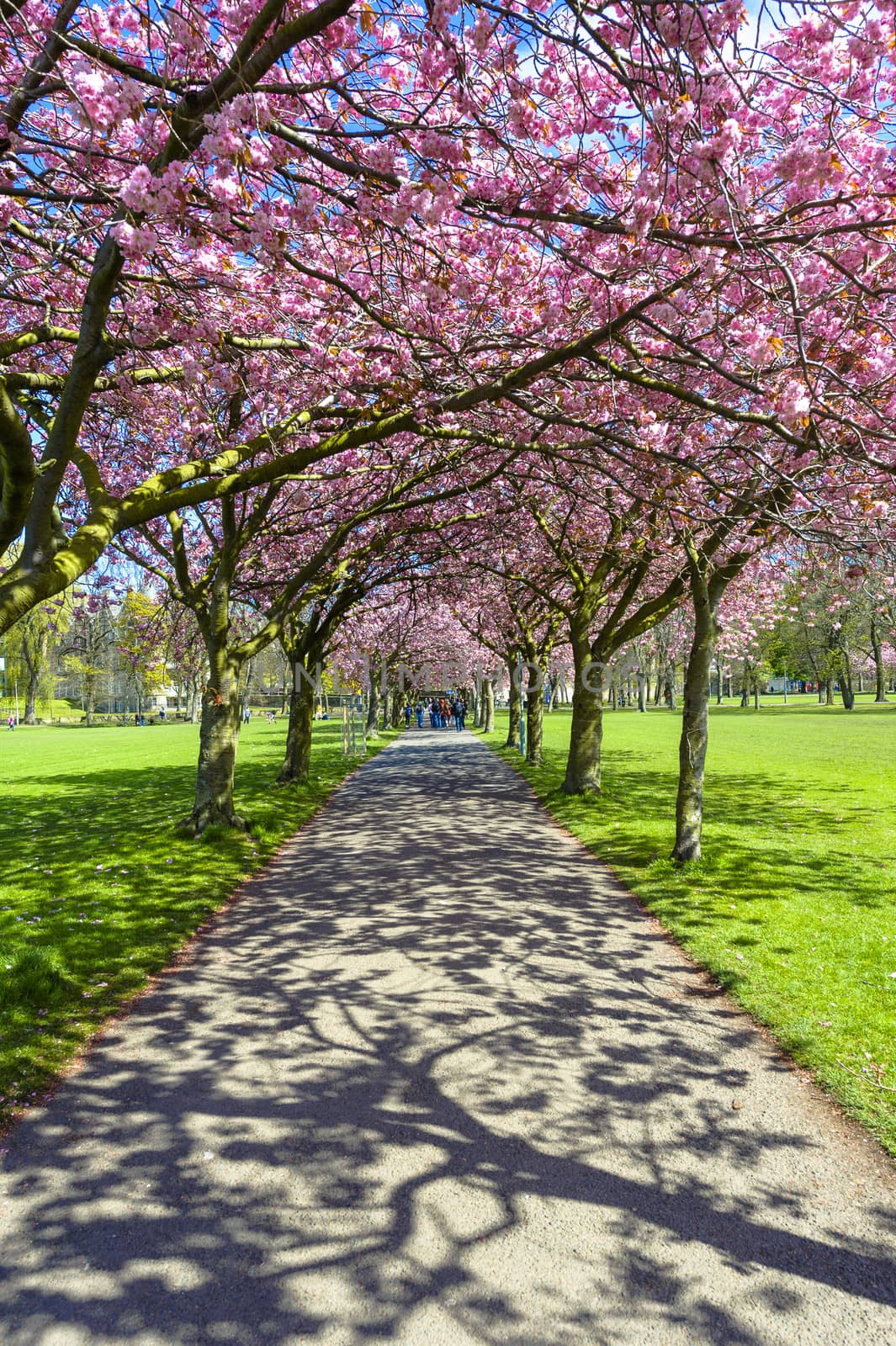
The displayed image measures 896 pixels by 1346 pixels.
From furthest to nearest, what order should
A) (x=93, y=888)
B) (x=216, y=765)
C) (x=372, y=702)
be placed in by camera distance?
(x=372, y=702) < (x=216, y=765) < (x=93, y=888)

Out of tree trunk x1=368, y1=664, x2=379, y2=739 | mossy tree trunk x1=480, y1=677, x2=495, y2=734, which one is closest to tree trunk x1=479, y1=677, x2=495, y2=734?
mossy tree trunk x1=480, y1=677, x2=495, y2=734

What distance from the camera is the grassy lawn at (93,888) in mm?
4809

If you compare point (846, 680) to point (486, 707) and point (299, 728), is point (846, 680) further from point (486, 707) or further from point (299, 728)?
point (299, 728)

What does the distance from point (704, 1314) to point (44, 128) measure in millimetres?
8205

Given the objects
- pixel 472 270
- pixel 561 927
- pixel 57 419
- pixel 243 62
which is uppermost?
pixel 472 270

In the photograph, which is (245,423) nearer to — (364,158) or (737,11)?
(364,158)

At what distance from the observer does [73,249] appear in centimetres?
623

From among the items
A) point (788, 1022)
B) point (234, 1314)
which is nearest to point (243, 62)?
point (234, 1314)

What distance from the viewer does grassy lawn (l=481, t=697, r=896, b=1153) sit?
4547mm

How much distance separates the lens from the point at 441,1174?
3242mm

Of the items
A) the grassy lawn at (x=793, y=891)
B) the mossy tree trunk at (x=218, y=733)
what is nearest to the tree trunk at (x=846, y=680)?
the grassy lawn at (x=793, y=891)

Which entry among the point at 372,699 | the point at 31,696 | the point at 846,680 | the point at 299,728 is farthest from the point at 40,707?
the point at 846,680

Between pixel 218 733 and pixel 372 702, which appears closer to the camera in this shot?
pixel 218 733

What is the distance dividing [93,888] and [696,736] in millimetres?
7095
